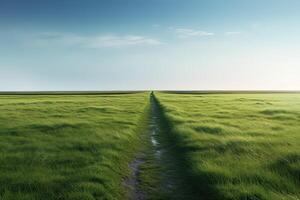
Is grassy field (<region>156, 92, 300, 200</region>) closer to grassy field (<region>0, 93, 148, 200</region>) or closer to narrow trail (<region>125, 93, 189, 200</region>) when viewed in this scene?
narrow trail (<region>125, 93, 189, 200</region>)

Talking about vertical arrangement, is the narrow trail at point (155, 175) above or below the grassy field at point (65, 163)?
below

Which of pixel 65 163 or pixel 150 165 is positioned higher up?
pixel 65 163

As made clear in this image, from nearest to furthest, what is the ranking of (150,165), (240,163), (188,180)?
(188,180) → (240,163) → (150,165)

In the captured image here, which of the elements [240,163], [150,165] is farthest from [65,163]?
[240,163]

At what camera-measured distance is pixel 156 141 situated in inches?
599

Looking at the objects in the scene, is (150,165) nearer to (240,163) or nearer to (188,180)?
(188,180)

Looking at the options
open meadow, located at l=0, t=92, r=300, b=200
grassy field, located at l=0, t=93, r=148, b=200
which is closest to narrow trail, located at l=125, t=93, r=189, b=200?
open meadow, located at l=0, t=92, r=300, b=200

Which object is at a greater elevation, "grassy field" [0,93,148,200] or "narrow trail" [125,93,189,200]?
"grassy field" [0,93,148,200]

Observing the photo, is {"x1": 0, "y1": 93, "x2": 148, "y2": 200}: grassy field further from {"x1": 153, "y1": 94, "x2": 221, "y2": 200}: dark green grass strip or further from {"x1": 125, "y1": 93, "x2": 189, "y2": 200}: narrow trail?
{"x1": 153, "y1": 94, "x2": 221, "y2": 200}: dark green grass strip

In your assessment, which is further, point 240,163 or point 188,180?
point 240,163

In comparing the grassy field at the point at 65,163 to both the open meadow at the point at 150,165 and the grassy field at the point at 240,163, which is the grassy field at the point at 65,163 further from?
the grassy field at the point at 240,163

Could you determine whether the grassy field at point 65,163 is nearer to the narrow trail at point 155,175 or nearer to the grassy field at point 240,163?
the narrow trail at point 155,175

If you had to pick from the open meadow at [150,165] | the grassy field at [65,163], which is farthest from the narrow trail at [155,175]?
the grassy field at [65,163]

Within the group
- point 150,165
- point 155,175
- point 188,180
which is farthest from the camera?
point 150,165
